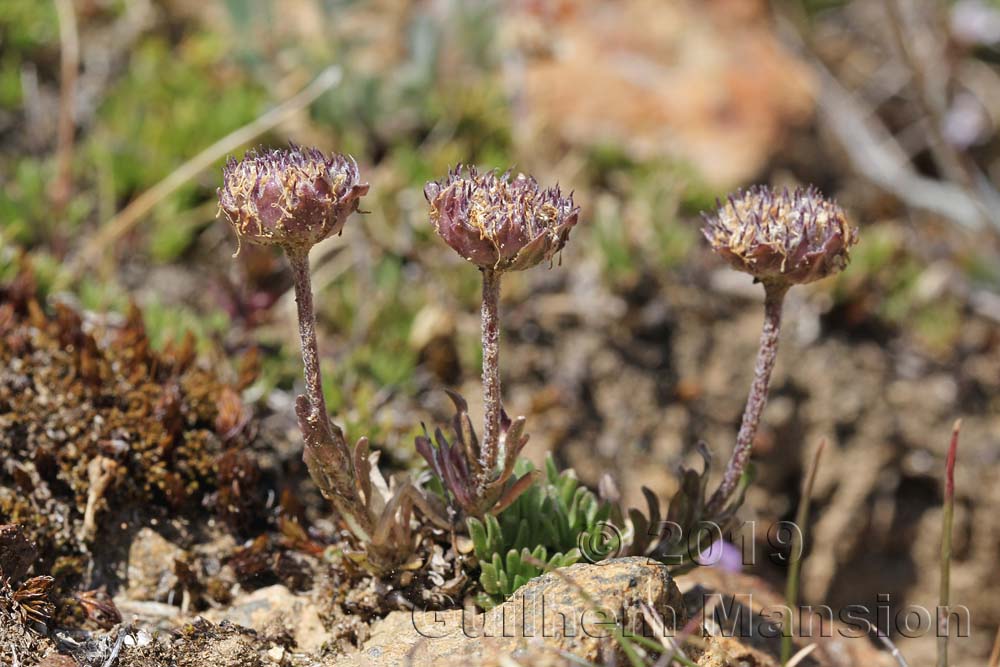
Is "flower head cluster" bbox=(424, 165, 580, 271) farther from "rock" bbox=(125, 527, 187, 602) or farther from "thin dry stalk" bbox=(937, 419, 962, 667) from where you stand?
"rock" bbox=(125, 527, 187, 602)

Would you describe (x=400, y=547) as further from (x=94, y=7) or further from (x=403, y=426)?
(x=94, y=7)

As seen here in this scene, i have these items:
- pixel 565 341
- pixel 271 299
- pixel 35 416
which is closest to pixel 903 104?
pixel 565 341

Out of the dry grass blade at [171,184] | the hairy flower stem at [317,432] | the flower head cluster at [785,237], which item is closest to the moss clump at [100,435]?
the hairy flower stem at [317,432]

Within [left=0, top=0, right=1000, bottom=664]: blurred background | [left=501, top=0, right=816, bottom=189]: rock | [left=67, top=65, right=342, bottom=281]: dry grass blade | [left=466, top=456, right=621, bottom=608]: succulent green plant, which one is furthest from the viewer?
[left=501, top=0, right=816, bottom=189]: rock

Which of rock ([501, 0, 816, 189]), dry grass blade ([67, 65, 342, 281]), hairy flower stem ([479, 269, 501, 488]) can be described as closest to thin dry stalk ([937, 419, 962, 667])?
hairy flower stem ([479, 269, 501, 488])

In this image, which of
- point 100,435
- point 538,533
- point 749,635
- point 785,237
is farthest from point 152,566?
point 785,237

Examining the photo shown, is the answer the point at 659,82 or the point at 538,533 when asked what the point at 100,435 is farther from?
the point at 659,82
